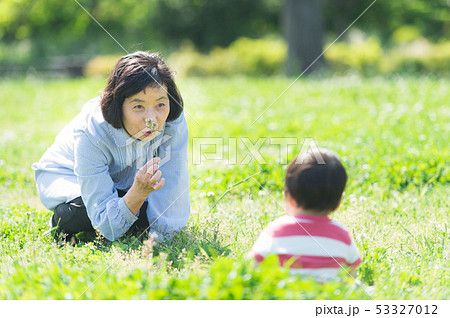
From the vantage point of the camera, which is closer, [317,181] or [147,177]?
[317,181]

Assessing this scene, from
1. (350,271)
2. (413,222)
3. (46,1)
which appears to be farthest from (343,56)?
(46,1)

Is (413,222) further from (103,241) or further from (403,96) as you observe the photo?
(403,96)

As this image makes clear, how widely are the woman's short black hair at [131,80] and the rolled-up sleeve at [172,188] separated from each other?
0.29 metres

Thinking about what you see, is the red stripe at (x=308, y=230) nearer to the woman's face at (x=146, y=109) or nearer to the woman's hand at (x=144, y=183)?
the woman's hand at (x=144, y=183)

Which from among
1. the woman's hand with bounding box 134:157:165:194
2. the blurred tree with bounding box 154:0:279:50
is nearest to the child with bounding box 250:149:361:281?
the woman's hand with bounding box 134:157:165:194

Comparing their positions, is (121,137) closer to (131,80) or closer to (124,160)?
(124,160)

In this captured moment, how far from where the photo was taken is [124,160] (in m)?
3.33

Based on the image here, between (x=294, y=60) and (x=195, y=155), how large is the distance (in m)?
8.75

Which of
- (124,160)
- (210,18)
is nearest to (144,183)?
(124,160)

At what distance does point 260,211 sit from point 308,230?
4.92ft

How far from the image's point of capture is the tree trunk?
1391 cm

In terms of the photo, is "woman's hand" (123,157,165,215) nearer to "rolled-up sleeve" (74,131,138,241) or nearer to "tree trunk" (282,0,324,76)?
"rolled-up sleeve" (74,131,138,241)

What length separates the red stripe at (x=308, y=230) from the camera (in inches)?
92.1

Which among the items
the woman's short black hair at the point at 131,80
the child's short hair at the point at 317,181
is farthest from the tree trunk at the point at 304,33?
the child's short hair at the point at 317,181
